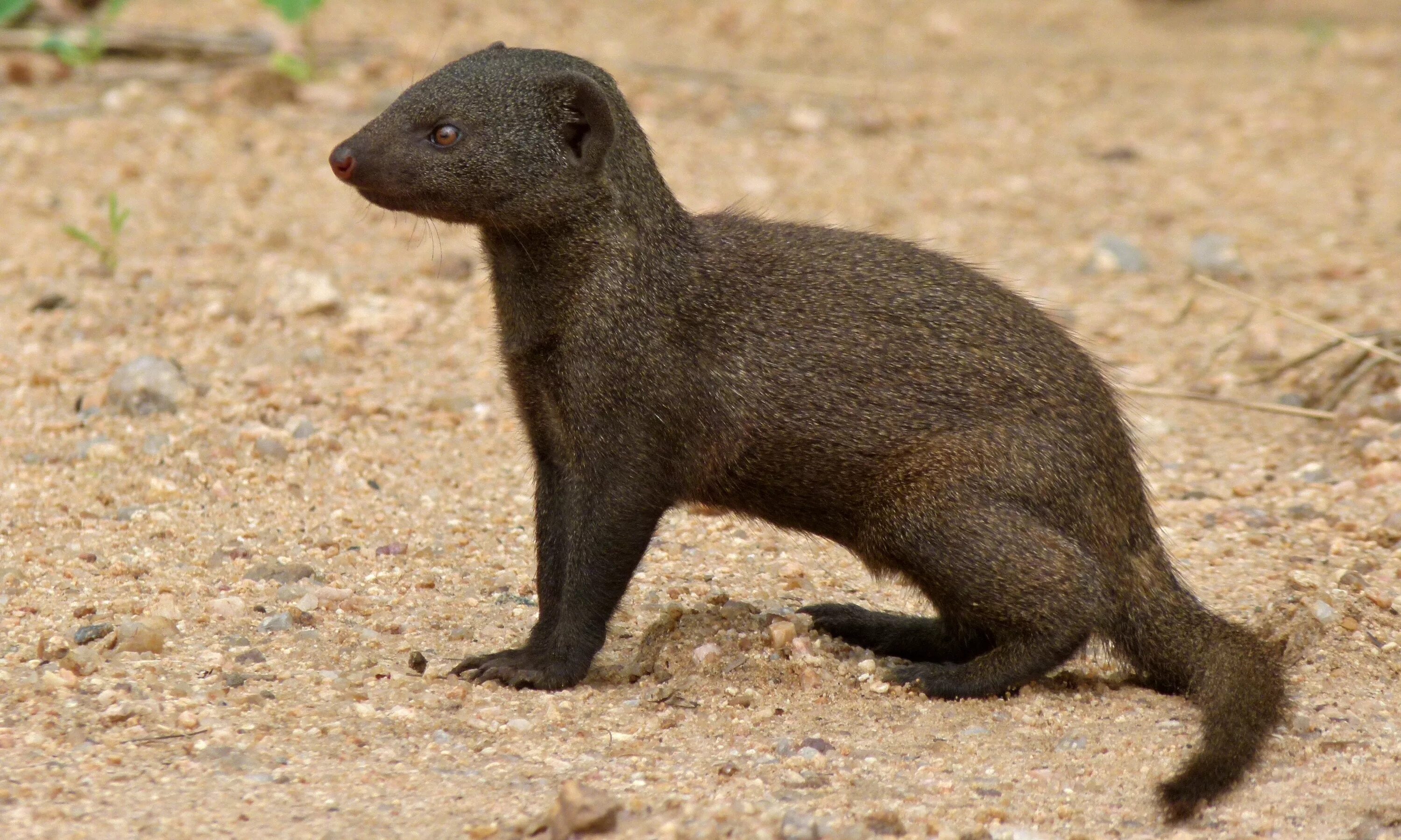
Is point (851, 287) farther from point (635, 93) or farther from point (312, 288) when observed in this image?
point (635, 93)

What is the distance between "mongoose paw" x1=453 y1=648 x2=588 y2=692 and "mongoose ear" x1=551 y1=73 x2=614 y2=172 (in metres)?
1.15

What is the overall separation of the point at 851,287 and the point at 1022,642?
3.03 feet

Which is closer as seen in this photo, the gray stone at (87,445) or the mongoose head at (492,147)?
the mongoose head at (492,147)

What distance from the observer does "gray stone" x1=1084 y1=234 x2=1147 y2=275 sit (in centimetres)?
700

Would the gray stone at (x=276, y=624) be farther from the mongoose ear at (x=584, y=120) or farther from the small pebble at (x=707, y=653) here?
the mongoose ear at (x=584, y=120)

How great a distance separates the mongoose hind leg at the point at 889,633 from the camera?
3.97 meters

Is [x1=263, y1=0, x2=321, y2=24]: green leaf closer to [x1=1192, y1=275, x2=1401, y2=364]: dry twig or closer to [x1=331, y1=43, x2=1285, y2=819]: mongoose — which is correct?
[x1=331, y1=43, x2=1285, y2=819]: mongoose

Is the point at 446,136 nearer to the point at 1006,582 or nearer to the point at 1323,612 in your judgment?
the point at 1006,582

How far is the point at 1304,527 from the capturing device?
4.67 m

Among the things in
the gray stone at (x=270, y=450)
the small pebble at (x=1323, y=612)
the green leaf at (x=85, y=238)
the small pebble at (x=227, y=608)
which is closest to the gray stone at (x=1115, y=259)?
the small pebble at (x=1323, y=612)

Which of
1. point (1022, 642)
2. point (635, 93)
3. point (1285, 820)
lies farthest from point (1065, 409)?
point (635, 93)

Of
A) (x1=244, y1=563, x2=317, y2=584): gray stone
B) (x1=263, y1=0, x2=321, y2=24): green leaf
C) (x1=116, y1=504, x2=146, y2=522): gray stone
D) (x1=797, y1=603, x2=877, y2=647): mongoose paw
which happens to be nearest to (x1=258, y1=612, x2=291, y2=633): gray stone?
(x1=244, y1=563, x2=317, y2=584): gray stone

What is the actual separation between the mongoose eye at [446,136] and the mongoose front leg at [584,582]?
2.69ft

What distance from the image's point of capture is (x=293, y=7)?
708cm
